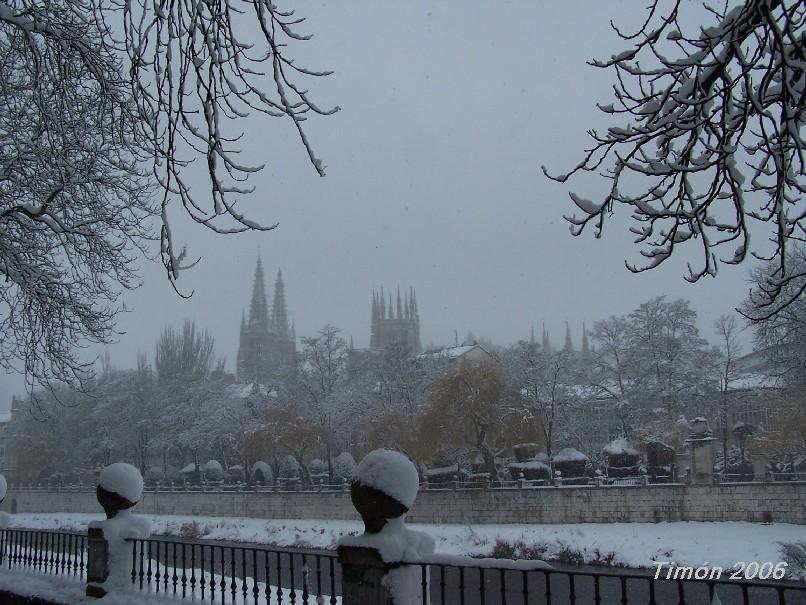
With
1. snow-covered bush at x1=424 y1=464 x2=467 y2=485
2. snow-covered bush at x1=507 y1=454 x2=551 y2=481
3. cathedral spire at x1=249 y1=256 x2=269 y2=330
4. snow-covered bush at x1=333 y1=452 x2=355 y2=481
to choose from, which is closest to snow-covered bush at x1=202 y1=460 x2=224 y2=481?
snow-covered bush at x1=333 y1=452 x2=355 y2=481

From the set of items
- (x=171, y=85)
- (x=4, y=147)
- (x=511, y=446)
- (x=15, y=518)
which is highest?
(x=4, y=147)

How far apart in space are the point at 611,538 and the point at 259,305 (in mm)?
80933

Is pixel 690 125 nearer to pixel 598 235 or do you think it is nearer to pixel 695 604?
pixel 598 235

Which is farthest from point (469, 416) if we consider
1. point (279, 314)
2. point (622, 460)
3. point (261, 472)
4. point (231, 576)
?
point (279, 314)

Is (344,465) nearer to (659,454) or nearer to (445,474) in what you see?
(445,474)

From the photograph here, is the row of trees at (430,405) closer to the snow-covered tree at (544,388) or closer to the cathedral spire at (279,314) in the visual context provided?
the snow-covered tree at (544,388)

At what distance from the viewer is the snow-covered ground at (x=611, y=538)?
21.5m

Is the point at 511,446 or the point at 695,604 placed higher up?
the point at 511,446

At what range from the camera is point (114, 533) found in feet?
27.9

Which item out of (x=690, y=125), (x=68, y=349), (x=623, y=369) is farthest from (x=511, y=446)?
(x=690, y=125)

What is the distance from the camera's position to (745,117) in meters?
4.80

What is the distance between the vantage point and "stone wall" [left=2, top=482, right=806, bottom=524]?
24.3 m

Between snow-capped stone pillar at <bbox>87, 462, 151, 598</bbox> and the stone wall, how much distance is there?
2192 cm

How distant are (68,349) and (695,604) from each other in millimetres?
13743
